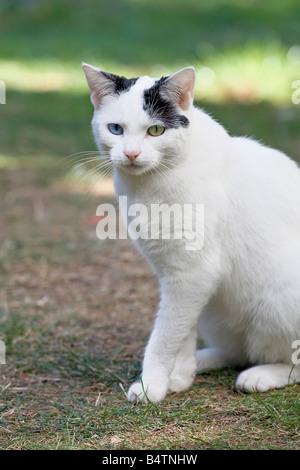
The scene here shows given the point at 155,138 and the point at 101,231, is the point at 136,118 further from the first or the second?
the point at 101,231

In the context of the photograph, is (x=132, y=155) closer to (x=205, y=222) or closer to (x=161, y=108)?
→ (x=161, y=108)

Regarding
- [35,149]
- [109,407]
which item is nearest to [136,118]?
[109,407]

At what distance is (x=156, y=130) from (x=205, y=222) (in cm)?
37

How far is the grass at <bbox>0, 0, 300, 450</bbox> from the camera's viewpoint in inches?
90.2

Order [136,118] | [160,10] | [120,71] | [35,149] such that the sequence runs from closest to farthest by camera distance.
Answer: [136,118]
[35,149]
[120,71]
[160,10]

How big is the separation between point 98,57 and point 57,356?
230 inches

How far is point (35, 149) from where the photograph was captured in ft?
19.2

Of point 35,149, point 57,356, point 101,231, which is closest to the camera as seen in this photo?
point 57,356

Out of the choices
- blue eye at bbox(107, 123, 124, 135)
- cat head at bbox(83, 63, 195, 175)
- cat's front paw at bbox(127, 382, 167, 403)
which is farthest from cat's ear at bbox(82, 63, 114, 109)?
cat's front paw at bbox(127, 382, 167, 403)

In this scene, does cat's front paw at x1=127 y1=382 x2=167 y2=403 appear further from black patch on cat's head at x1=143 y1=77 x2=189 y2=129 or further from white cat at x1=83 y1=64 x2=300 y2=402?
black patch on cat's head at x1=143 y1=77 x2=189 y2=129

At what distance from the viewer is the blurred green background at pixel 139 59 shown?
6.04 m

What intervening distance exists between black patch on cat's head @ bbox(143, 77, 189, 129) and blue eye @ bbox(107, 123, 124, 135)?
115 millimetres

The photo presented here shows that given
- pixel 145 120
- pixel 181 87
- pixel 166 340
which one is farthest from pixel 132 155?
pixel 166 340
